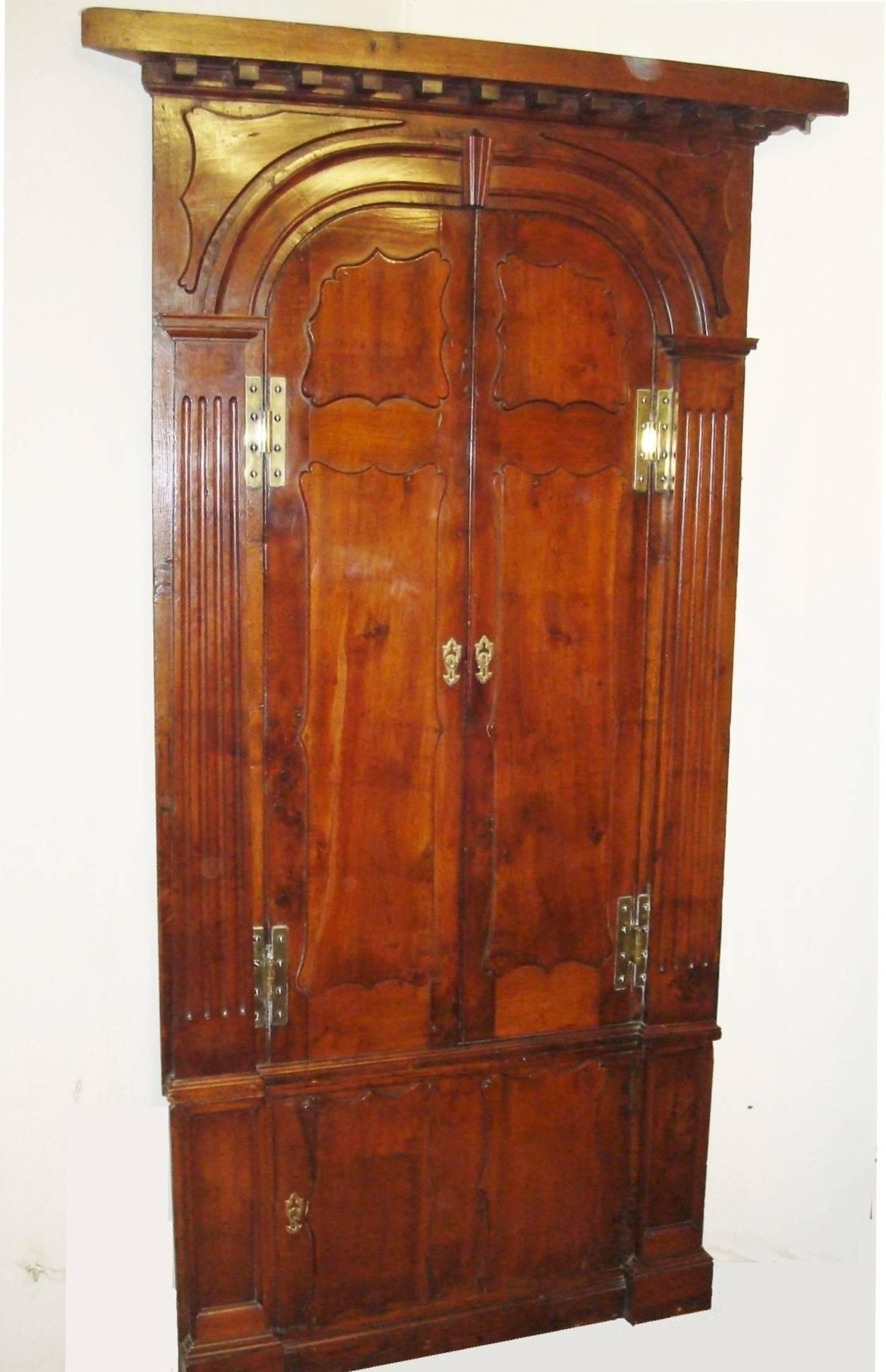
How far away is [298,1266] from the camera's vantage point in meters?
2.39

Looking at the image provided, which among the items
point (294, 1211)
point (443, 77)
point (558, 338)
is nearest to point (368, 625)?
point (558, 338)

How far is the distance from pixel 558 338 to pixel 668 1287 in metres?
2.06

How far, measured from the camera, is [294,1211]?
93.2 inches

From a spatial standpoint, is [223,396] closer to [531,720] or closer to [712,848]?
[531,720]

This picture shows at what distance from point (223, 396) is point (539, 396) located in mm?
615

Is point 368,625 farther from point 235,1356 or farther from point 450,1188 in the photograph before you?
point 235,1356

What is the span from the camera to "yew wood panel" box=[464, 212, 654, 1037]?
7.57 feet

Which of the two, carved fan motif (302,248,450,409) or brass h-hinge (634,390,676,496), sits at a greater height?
carved fan motif (302,248,450,409)

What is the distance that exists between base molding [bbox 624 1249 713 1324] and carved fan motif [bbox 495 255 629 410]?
187cm

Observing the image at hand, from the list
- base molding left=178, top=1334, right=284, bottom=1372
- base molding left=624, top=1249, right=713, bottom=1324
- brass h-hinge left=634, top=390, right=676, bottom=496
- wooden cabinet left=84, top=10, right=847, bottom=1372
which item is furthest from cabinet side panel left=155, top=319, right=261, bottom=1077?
base molding left=624, top=1249, right=713, bottom=1324

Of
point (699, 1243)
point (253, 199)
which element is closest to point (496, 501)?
point (253, 199)

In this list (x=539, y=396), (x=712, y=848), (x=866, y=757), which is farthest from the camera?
(x=866, y=757)

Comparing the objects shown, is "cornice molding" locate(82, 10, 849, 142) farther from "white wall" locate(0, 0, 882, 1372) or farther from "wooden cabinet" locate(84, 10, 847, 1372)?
"white wall" locate(0, 0, 882, 1372)

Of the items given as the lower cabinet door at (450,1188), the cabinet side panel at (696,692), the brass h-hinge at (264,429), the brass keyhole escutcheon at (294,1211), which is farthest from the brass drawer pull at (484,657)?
the brass keyhole escutcheon at (294,1211)
